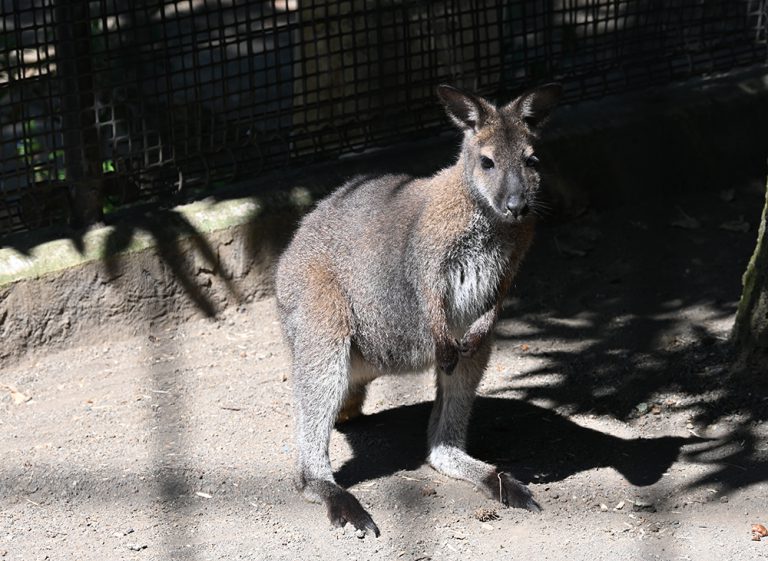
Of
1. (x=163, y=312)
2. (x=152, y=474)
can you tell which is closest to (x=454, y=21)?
(x=163, y=312)

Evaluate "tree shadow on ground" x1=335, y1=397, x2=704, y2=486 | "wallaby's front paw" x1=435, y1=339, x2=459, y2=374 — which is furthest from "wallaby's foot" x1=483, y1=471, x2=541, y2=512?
"wallaby's front paw" x1=435, y1=339, x2=459, y2=374

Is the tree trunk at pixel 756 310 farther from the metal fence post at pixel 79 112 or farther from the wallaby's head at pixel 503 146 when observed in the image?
the metal fence post at pixel 79 112

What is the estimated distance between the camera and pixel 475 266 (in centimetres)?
434

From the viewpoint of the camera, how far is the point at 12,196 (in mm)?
5633

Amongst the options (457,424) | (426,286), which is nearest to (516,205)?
(426,286)

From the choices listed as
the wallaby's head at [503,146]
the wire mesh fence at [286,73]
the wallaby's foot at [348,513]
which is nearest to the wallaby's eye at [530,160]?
the wallaby's head at [503,146]

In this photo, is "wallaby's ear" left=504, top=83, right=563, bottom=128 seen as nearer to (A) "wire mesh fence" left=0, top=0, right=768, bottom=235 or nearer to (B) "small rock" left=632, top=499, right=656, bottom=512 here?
(B) "small rock" left=632, top=499, right=656, bottom=512

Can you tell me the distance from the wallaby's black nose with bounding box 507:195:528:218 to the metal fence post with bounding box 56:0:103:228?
95.3 inches

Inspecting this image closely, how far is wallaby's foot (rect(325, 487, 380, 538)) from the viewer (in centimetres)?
416

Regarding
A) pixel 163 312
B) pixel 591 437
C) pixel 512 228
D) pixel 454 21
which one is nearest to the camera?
pixel 512 228

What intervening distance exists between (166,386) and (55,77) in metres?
1.56

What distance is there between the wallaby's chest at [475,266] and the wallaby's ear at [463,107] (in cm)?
39

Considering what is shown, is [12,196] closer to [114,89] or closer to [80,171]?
[80,171]

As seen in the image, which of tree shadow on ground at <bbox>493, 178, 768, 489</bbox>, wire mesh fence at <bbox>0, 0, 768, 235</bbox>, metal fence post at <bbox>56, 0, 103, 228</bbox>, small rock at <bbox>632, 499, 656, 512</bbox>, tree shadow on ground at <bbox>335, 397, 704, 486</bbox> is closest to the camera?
small rock at <bbox>632, 499, 656, 512</bbox>
